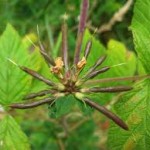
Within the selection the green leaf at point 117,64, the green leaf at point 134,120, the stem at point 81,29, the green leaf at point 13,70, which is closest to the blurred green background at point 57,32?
the green leaf at point 117,64

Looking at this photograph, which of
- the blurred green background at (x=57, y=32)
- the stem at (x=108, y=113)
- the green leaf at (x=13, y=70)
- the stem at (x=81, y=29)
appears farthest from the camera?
the blurred green background at (x=57, y=32)

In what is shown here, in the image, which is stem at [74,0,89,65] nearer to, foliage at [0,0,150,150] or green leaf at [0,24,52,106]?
foliage at [0,0,150,150]

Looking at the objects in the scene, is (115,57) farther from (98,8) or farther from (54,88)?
(98,8)

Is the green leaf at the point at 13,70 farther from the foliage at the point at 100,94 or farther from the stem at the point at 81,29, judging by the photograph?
the stem at the point at 81,29

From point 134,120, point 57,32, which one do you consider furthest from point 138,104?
point 57,32

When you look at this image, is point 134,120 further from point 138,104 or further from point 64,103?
point 64,103

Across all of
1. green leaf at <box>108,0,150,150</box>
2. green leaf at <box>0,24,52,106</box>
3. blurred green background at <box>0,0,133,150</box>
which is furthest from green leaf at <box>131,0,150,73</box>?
blurred green background at <box>0,0,133,150</box>
